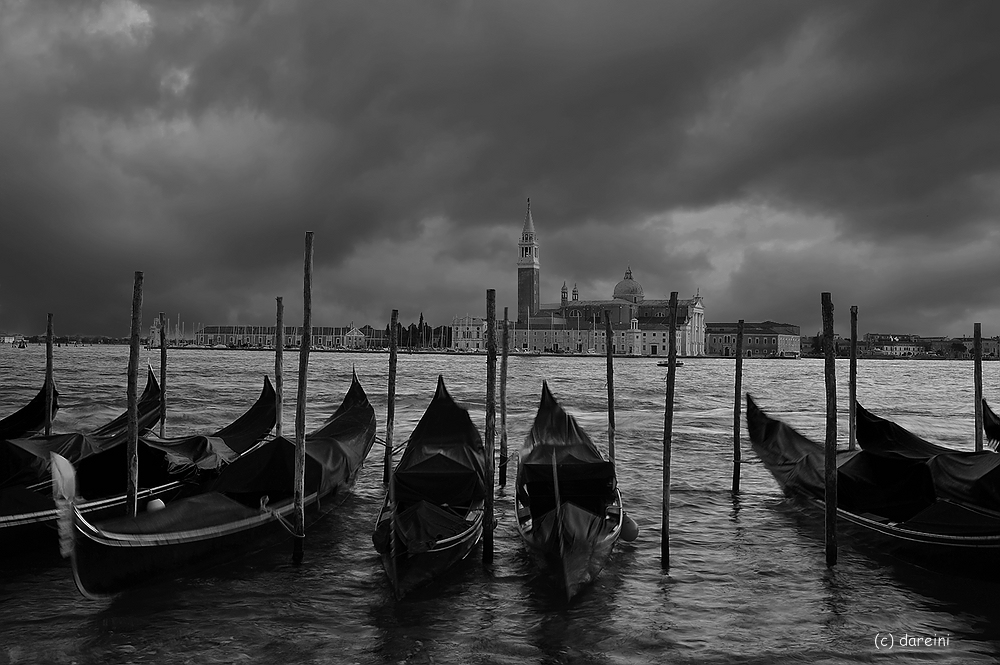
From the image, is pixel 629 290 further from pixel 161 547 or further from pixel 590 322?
pixel 161 547

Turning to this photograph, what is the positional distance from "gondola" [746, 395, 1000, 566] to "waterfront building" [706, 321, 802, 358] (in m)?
107

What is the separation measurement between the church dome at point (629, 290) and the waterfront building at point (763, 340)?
47.8ft

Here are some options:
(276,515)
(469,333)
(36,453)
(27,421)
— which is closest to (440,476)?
(276,515)

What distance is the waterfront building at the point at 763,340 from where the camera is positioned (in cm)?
11156

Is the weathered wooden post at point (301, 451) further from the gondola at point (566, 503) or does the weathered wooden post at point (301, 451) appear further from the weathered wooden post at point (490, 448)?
the gondola at point (566, 503)

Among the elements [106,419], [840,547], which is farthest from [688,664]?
[106,419]

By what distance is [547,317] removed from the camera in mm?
102938

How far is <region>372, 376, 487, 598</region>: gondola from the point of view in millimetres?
5594

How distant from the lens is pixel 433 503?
6676mm

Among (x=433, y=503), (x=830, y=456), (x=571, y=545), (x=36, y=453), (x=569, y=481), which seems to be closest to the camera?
(x=571, y=545)

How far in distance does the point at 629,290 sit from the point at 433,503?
331 ft

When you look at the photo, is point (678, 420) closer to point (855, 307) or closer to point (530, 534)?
point (855, 307)

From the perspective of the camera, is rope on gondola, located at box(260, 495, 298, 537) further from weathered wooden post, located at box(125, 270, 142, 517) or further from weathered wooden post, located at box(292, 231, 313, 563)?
weathered wooden post, located at box(125, 270, 142, 517)

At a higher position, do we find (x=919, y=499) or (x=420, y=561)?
(x=919, y=499)
